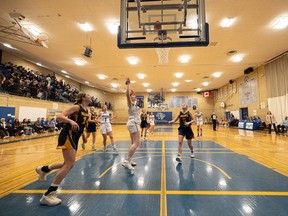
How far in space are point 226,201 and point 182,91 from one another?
97.8ft

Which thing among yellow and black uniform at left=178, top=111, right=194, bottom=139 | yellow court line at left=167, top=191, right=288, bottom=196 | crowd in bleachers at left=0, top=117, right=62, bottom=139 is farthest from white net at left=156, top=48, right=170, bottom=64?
yellow court line at left=167, top=191, right=288, bottom=196

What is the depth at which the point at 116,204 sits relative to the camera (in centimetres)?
256

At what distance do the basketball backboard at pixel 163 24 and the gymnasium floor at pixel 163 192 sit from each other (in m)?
3.44

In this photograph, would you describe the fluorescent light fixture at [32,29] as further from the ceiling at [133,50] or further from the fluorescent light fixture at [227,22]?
the fluorescent light fixture at [227,22]

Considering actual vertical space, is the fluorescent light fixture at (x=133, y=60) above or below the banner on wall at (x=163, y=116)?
above

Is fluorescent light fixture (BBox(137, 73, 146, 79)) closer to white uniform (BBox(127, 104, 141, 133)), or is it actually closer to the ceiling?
the ceiling

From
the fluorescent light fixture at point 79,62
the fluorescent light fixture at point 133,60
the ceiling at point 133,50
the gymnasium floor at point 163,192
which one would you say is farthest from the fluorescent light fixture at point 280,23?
the fluorescent light fixture at point 79,62

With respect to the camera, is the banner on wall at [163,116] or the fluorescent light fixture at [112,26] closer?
the fluorescent light fixture at [112,26]

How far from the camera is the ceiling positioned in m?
7.55

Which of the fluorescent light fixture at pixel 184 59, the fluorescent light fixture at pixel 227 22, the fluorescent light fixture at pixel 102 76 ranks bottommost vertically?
the fluorescent light fixture at pixel 227 22

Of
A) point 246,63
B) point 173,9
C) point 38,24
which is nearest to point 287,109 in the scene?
point 246,63

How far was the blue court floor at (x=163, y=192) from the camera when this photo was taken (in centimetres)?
239

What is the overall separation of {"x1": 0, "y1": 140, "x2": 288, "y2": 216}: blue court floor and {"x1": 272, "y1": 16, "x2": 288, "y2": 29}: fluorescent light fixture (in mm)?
8260

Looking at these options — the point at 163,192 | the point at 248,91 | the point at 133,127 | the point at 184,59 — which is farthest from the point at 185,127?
the point at 248,91
